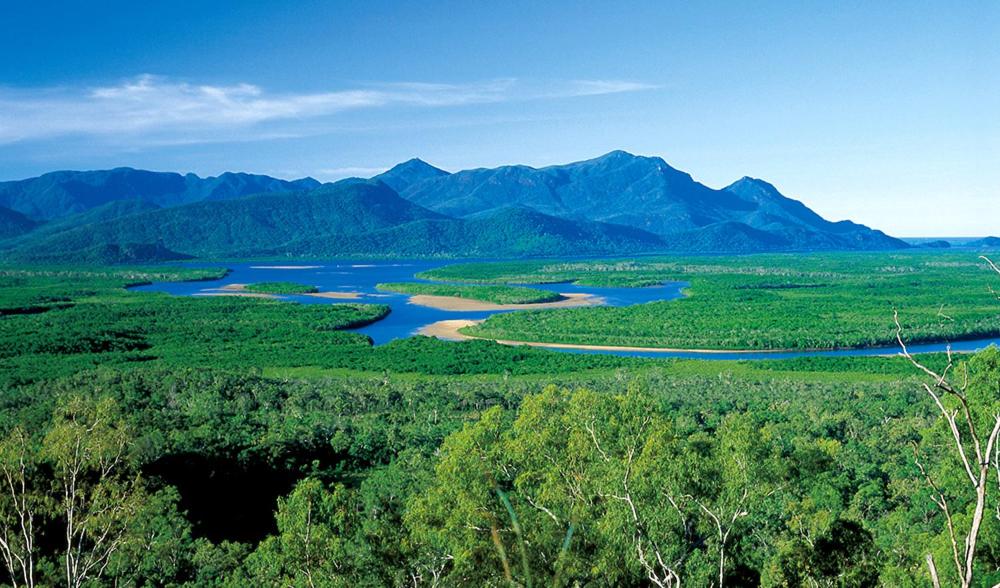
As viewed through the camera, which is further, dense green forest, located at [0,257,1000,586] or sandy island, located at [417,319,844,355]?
sandy island, located at [417,319,844,355]

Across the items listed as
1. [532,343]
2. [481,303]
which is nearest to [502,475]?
[532,343]

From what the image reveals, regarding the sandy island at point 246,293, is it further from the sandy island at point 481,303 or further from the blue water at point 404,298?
the sandy island at point 481,303

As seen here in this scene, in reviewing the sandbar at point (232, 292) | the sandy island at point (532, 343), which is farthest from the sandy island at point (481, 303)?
the sandbar at point (232, 292)

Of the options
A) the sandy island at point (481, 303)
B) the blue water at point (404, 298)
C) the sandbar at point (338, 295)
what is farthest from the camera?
the sandbar at point (338, 295)

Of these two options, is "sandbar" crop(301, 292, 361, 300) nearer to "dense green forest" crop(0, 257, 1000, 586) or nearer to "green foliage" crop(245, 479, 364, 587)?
"dense green forest" crop(0, 257, 1000, 586)

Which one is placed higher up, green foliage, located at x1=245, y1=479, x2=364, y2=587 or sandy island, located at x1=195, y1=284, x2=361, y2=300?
green foliage, located at x1=245, y1=479, x2=364, y2=587

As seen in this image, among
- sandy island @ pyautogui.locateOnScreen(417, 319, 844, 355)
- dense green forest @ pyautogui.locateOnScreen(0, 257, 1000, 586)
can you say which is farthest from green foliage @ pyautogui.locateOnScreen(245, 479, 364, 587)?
sandy island @ pyautogui.locateOnScreen(417, 319, 844, 355)

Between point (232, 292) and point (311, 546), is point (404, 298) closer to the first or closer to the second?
point (232, 292)
